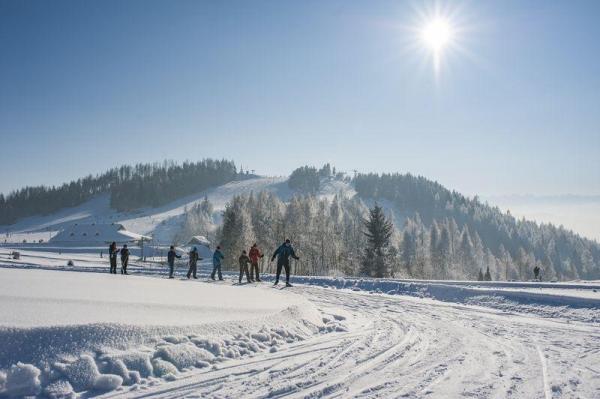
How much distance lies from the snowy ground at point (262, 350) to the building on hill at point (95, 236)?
114578 mm

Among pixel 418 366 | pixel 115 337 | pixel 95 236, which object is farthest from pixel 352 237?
pixel 115 337

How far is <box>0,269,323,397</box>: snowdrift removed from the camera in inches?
220

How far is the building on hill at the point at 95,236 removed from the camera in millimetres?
117625

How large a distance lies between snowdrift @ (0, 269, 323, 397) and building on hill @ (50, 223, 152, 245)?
11433 cm

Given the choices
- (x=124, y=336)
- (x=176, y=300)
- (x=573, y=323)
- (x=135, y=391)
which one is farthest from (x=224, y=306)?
(x=573, y=323)

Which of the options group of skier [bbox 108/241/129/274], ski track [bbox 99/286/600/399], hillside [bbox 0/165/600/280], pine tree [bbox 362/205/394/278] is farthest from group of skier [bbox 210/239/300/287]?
hillside [bbox 0/165/600/280]

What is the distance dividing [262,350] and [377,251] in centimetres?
3869

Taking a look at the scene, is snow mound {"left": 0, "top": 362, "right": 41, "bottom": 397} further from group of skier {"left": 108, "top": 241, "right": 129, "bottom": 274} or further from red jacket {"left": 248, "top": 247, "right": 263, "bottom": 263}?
group of skier {"left": 108, "top": 241, "right": 129, "bottom": 274}

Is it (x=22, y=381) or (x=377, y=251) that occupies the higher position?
(x=377, y=251)

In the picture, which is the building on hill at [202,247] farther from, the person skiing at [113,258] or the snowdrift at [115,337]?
the snowdrift at [115,337]

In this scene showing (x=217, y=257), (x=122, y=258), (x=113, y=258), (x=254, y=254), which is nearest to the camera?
(x=254, y=254)

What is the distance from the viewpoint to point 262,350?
764cm

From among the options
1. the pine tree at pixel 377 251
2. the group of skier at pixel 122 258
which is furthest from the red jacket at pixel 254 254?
the pine tree at pixel 377 251

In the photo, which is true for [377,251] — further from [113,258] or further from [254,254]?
[113,258]
